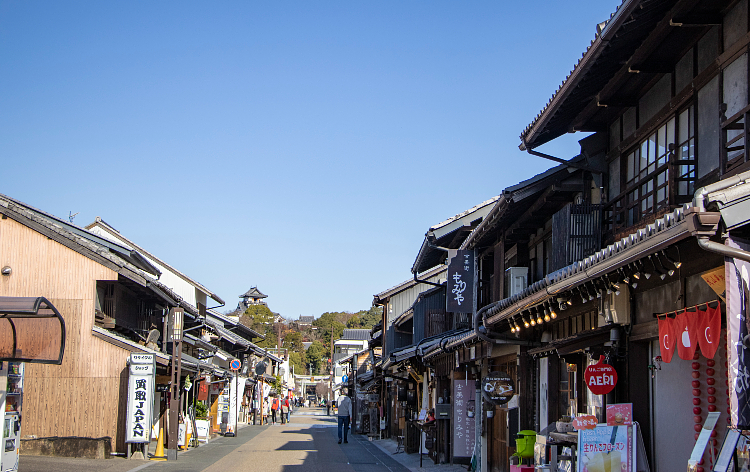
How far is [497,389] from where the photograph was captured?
13227 millimetres

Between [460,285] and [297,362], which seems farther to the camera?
[297,362]

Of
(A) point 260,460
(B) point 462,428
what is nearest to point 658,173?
(B) point 462,428

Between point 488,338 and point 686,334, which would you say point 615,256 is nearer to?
point 686,334

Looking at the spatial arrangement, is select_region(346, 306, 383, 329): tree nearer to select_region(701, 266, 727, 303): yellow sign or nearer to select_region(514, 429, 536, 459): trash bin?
select_region(514, 429, 536, 459): trash bin

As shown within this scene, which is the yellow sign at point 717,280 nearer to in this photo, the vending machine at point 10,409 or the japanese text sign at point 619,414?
the japanese text sign at point 619,414

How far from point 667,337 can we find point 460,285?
35.2 ft

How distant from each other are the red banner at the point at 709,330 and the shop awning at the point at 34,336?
10020 mm

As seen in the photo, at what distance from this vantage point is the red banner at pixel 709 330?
22.1ft

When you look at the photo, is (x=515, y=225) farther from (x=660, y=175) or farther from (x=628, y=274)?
(x=628, y=274)

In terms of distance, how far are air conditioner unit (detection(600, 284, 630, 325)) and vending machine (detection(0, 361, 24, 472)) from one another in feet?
33.9

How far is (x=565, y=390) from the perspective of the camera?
40.6 feet

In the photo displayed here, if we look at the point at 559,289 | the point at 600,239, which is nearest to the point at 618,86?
the point at 600,239

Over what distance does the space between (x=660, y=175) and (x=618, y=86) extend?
1.62 metres

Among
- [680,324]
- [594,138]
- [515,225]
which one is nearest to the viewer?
[680,324]
